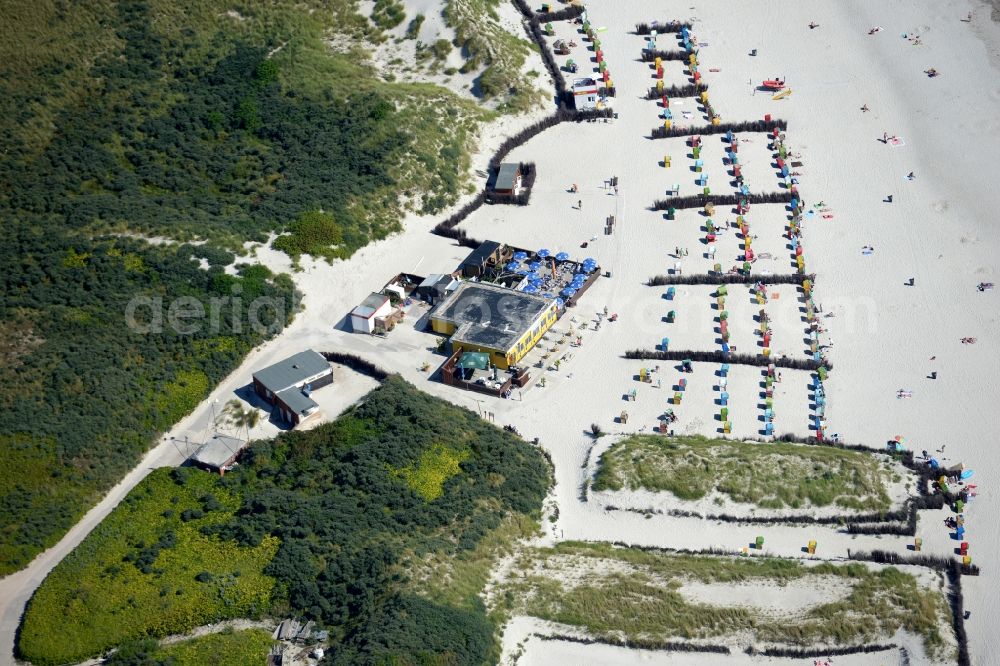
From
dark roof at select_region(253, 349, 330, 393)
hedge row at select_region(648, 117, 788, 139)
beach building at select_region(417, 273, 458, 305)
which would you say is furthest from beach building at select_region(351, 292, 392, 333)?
hedge row at select_region(648, 117, 788, 139)

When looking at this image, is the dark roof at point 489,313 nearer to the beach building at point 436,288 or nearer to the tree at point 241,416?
the beach building at point 436,288

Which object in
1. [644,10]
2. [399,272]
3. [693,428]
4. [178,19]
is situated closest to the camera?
[693,428]

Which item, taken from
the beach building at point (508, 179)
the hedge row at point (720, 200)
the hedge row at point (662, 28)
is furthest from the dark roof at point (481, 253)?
the hedge row at point (662, 28)

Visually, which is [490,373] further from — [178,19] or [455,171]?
[178,19]

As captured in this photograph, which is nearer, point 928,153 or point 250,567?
point 250,567

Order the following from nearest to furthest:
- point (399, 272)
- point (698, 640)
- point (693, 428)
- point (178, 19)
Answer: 1. point (698, 640)
2. point (693, 428)
3. point (399, 272)
4. point (178, 19)

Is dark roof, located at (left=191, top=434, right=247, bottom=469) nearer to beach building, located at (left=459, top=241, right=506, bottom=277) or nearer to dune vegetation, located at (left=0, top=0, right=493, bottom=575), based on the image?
dune vegetation, located at (left=0, top=0, right=493, bottom=575)

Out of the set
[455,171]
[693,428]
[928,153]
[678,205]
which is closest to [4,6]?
[455,171]
